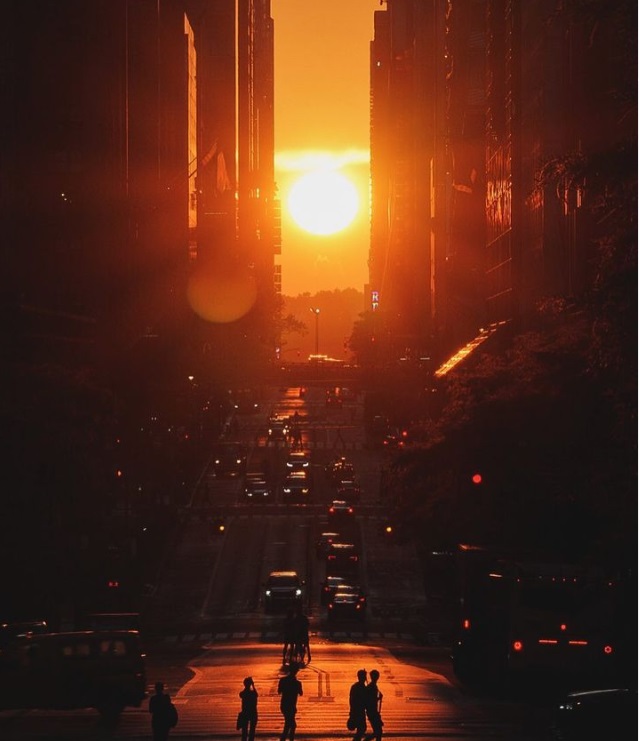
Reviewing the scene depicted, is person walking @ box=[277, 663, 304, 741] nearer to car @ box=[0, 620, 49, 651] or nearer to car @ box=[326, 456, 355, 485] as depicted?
car @ box=[0, 620, 49, 651]

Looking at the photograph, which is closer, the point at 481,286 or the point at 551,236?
the point at 551,236

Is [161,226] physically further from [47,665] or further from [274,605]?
[47,665]

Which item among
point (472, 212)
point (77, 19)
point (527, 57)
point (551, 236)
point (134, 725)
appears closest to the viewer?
point (134, 725)

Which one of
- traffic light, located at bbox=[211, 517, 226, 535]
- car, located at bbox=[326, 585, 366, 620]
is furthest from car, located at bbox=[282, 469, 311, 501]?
car, located at bbox=[326, 585, 366, 620]

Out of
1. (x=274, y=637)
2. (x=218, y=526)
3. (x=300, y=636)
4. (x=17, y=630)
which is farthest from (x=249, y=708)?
(x=218, y=526)

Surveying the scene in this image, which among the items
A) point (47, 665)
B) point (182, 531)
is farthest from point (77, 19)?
point (47, 665)

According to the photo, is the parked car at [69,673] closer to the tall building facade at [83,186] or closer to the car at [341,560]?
the car at [341,560]
